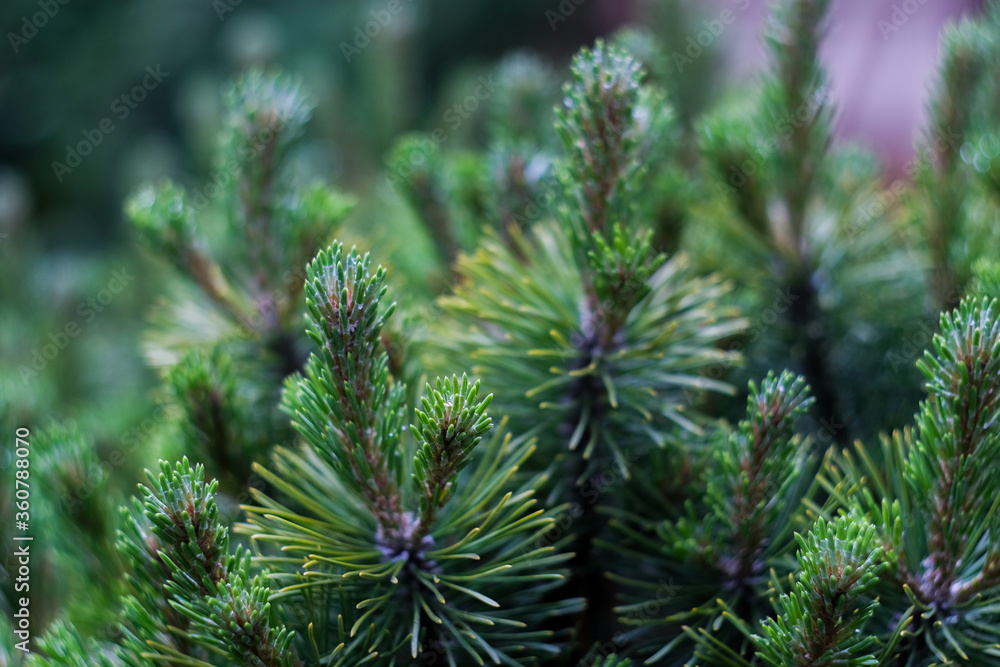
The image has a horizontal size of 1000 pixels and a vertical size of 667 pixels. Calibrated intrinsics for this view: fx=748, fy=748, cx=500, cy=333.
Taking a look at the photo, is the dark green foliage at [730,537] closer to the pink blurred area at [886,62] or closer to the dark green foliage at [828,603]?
the dark green foliage at [828,603]

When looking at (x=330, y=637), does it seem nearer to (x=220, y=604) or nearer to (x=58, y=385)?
(x=220, y=604)

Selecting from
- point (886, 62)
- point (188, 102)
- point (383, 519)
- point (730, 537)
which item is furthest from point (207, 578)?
point (886, 62)

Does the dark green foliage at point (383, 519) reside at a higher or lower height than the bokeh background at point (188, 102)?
lower

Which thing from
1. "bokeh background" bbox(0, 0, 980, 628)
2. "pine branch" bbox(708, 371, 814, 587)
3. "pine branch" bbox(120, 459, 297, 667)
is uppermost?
"bokeh background" bbox(0, 0, 980, 628)

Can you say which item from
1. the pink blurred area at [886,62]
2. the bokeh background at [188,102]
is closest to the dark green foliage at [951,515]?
the bokeh background at [188,102]

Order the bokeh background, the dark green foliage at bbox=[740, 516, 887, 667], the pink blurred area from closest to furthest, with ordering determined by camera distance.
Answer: the dark green foliage at bbox=[740, 516, 887, 667] < the bokeh background < the pink blurred area

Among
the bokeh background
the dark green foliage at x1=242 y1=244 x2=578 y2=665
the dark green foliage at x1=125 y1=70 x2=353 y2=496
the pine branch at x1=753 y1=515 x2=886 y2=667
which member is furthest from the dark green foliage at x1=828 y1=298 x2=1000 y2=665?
the dark green foliage at x1=125 y1=70 x2=353 y2=496

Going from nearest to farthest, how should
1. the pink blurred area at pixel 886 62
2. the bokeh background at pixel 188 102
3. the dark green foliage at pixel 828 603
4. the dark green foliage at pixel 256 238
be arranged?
the dark green foliage at pixel 828 603
the dark green foliage at pixel 256 238
the bokeh background at pixel 188 102
the pink blurred area at pixel 886 62

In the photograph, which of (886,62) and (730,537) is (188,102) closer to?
(730,537)

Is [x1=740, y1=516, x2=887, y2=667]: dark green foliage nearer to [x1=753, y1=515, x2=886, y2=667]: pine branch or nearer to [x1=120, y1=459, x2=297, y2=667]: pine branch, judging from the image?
[x1=753, y1=515, x2=886, y2=667]: pine branch
